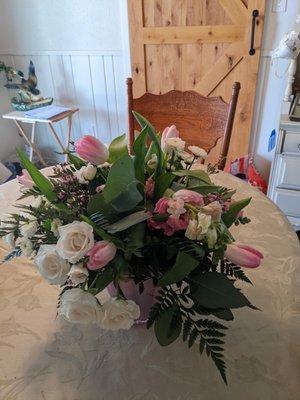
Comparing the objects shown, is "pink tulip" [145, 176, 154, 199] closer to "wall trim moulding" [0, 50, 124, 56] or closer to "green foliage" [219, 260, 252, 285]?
"green foliage" [219, 260, 252, 285]

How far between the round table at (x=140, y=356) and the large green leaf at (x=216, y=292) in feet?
0.52

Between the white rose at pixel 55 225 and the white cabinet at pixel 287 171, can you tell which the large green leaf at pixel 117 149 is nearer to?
the white rose at pixel 55 225

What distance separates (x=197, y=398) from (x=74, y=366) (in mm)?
231

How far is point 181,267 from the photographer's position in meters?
0.53

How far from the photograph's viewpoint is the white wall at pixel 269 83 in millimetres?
2010

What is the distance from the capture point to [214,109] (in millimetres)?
1396

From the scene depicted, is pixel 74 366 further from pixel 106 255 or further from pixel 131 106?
pixel 131 106

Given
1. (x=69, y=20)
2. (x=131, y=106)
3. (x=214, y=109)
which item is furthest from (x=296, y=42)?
(x=69, y=20)

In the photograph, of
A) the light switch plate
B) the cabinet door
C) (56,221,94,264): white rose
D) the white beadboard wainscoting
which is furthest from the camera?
the white beadboard wainscoting

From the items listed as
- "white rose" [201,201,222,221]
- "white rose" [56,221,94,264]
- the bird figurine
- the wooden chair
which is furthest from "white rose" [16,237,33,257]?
the bird figurine

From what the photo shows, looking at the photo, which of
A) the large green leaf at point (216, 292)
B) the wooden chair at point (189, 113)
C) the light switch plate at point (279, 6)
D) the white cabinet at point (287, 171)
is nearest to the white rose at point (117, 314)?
the large green leaf at point (216, 292)

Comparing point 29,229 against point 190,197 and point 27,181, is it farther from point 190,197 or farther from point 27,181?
point 190,197

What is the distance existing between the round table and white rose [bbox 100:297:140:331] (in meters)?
0.12

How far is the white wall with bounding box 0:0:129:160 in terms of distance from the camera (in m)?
2.48
